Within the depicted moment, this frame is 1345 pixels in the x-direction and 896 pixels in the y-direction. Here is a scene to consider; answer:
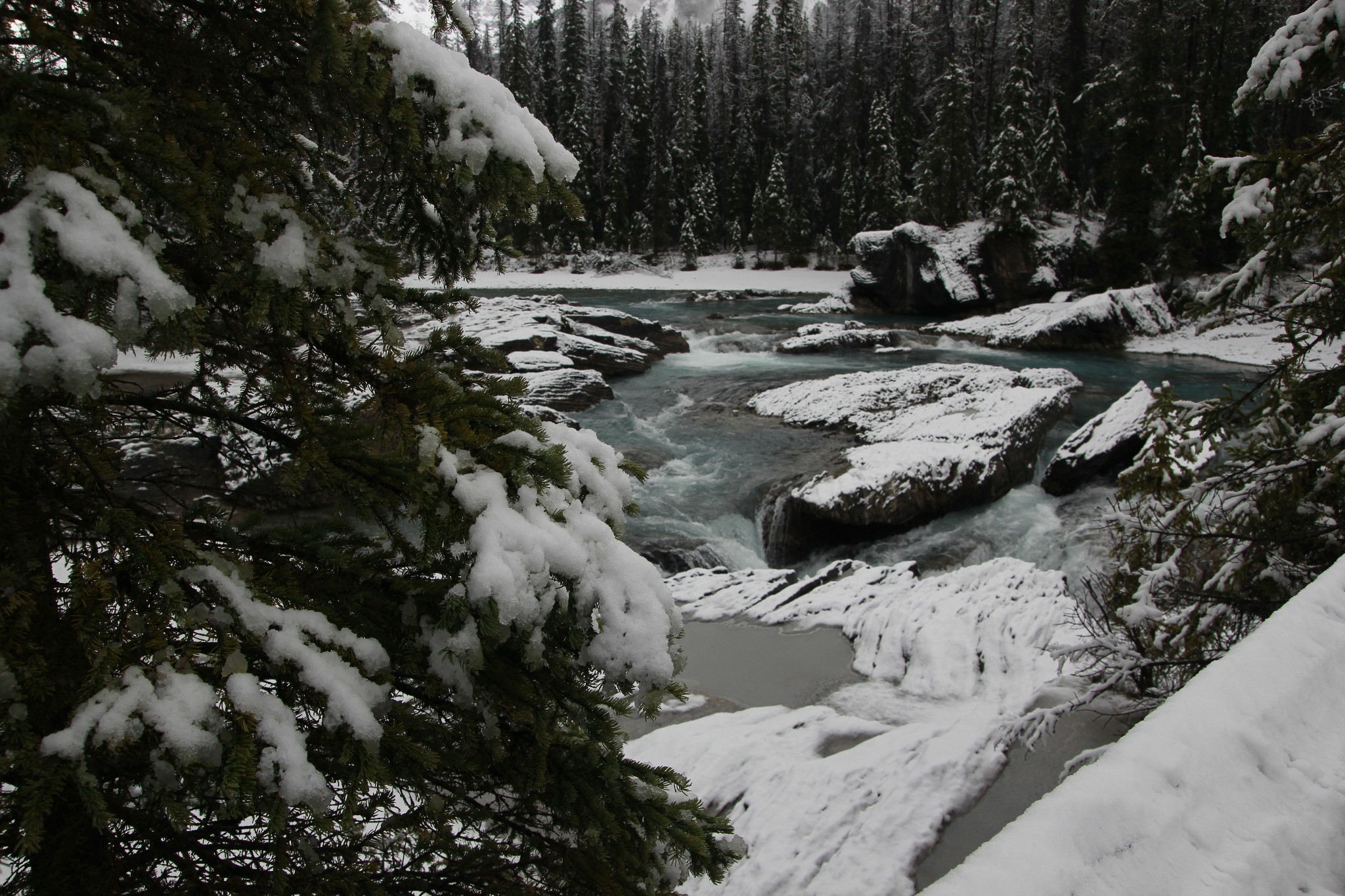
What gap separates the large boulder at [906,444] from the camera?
33.6 ft

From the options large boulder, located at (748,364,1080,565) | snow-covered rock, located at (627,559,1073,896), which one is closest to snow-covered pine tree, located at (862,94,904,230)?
large boulder, located at (748,364,1080,565)

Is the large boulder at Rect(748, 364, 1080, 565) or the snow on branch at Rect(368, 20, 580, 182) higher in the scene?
the snow on branch at Rect(368, 20, 580, 182)

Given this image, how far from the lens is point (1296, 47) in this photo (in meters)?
4.57

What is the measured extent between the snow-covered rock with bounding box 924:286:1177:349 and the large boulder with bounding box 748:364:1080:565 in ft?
22.1

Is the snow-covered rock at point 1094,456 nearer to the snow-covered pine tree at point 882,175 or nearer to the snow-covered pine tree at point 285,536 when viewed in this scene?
the snow-covered pine tree at point 285,536

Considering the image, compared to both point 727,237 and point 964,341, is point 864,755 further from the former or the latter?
point 727,237

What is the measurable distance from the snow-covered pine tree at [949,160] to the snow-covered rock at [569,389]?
85.8 feet

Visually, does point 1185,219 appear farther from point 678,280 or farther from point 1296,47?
point 1296,47

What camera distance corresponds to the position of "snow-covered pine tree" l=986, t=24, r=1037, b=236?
30.7 meters

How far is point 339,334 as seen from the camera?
213 cm

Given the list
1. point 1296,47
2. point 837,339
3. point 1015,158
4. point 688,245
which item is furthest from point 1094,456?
point 688,245

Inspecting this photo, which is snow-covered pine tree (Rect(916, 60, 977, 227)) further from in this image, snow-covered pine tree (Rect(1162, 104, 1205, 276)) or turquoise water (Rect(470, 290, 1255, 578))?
turquoise water (Rect(470, 290, 1255, 578))

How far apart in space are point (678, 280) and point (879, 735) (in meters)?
40.6

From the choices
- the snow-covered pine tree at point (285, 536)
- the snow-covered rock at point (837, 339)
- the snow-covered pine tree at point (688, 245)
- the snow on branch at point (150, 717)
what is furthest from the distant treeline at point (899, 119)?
the snow on branch at point (150, 717)
